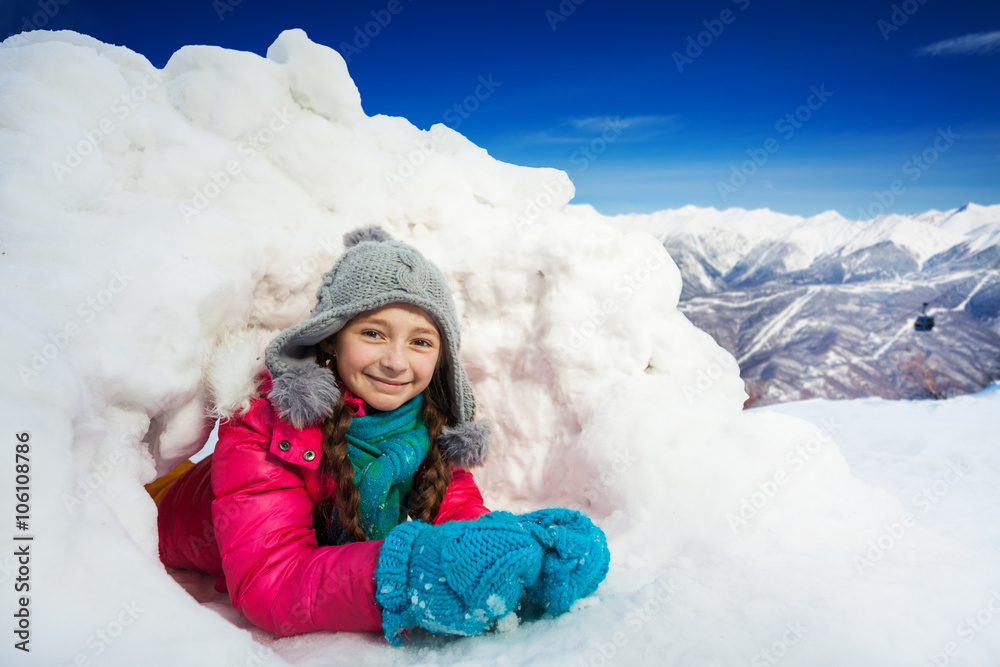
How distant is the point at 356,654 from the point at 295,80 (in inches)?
91.5

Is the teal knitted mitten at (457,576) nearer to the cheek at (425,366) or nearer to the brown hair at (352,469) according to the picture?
the brown hair at (352,469)

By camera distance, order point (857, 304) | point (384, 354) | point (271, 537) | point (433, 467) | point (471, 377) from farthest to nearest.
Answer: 1. point (857, 304)
2. point (471, 377)
3. point (433, 467)
4. point (384, 354)
5. point (271, 537)

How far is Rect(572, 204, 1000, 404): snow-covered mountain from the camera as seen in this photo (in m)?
33.4

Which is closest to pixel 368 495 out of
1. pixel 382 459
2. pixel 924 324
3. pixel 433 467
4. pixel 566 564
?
pixel 382 459

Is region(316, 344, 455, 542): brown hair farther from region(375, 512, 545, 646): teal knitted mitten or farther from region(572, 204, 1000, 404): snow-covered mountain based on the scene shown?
region(572, 204, 1000, 404): snow-covered mountain

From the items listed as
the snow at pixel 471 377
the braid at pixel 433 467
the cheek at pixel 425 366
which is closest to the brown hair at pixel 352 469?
the braid at pixel 433 467

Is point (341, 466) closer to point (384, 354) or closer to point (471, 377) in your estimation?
point (384, 354)

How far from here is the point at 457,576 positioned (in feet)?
3.96

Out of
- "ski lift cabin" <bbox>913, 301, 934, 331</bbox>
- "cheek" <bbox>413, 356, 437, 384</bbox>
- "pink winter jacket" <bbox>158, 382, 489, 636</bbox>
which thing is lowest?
"pink winter jacket" <bbox>158, 382, 489, 636</bbox>

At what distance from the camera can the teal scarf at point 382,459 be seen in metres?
1.70

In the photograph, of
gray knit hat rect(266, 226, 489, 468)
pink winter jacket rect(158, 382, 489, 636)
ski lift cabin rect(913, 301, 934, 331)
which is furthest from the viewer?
ski lift cabin rect(913, 301, 934, 331)

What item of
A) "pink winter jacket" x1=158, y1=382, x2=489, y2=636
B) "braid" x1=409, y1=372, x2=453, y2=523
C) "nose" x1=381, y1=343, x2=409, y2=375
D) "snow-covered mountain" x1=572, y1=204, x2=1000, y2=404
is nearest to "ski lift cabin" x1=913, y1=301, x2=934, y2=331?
"snow-covered mountain" x1=572, y1=204, x2=1000, y2=404

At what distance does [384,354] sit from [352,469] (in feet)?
1.23

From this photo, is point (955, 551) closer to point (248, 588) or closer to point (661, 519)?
point (661, 519)
